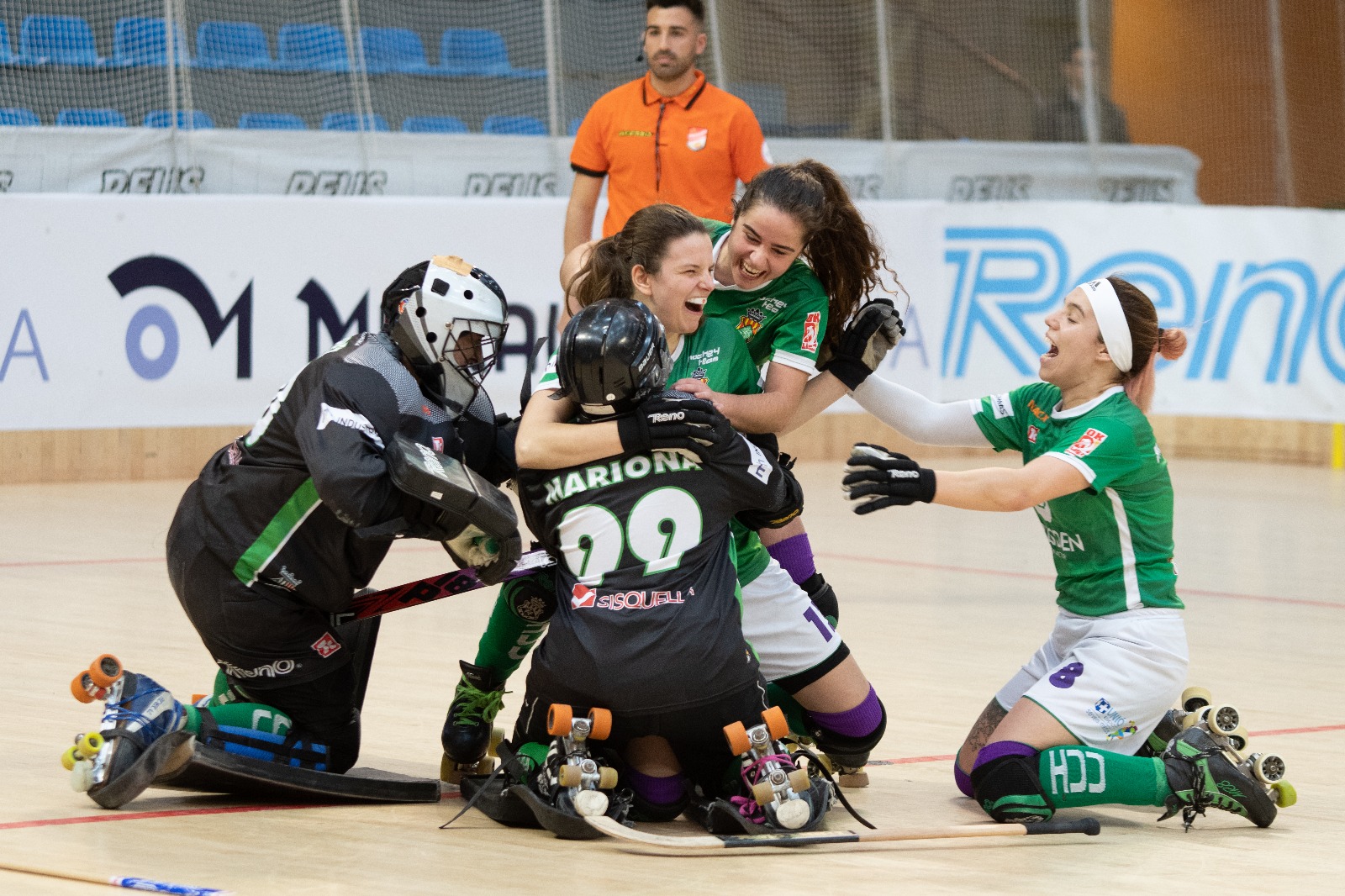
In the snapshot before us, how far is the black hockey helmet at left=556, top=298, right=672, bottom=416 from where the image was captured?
3629 mm

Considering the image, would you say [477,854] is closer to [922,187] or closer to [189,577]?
[189,577]

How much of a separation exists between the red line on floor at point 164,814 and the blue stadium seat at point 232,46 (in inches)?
276

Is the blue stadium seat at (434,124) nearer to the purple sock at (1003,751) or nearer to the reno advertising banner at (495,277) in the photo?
the reno advertising banner at (495,277)

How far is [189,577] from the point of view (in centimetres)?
392

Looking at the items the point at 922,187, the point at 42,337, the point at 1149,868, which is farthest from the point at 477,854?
the point at 922,187

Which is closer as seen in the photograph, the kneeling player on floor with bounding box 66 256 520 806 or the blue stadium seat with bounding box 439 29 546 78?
the kneeling player on floor with bounding box 66 256 520 806

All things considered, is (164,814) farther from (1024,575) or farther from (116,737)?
(1024,575)

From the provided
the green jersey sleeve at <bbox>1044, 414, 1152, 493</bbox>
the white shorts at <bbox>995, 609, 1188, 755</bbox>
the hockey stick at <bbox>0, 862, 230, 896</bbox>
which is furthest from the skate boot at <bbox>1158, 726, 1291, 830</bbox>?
the hockey stick at <bbox>0, 862, 230, 896</bbox>

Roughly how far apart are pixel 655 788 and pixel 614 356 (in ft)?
3.06

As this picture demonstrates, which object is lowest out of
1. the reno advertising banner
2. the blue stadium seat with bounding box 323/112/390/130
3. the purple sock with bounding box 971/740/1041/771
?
the purple sock with bounding box 971/740/1041/771

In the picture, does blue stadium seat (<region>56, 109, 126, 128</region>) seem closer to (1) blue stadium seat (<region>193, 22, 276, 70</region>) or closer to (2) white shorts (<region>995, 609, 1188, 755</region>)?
(1) blue stadium seat (<region>193, 22, 276, 70</region>)

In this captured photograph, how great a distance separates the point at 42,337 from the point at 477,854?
6379mm

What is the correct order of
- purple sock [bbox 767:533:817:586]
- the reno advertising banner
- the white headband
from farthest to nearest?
the reno advertising banner, purple sock [bbox 767:533:817:586], the white headband

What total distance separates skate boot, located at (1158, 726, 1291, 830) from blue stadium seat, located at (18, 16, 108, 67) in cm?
765
